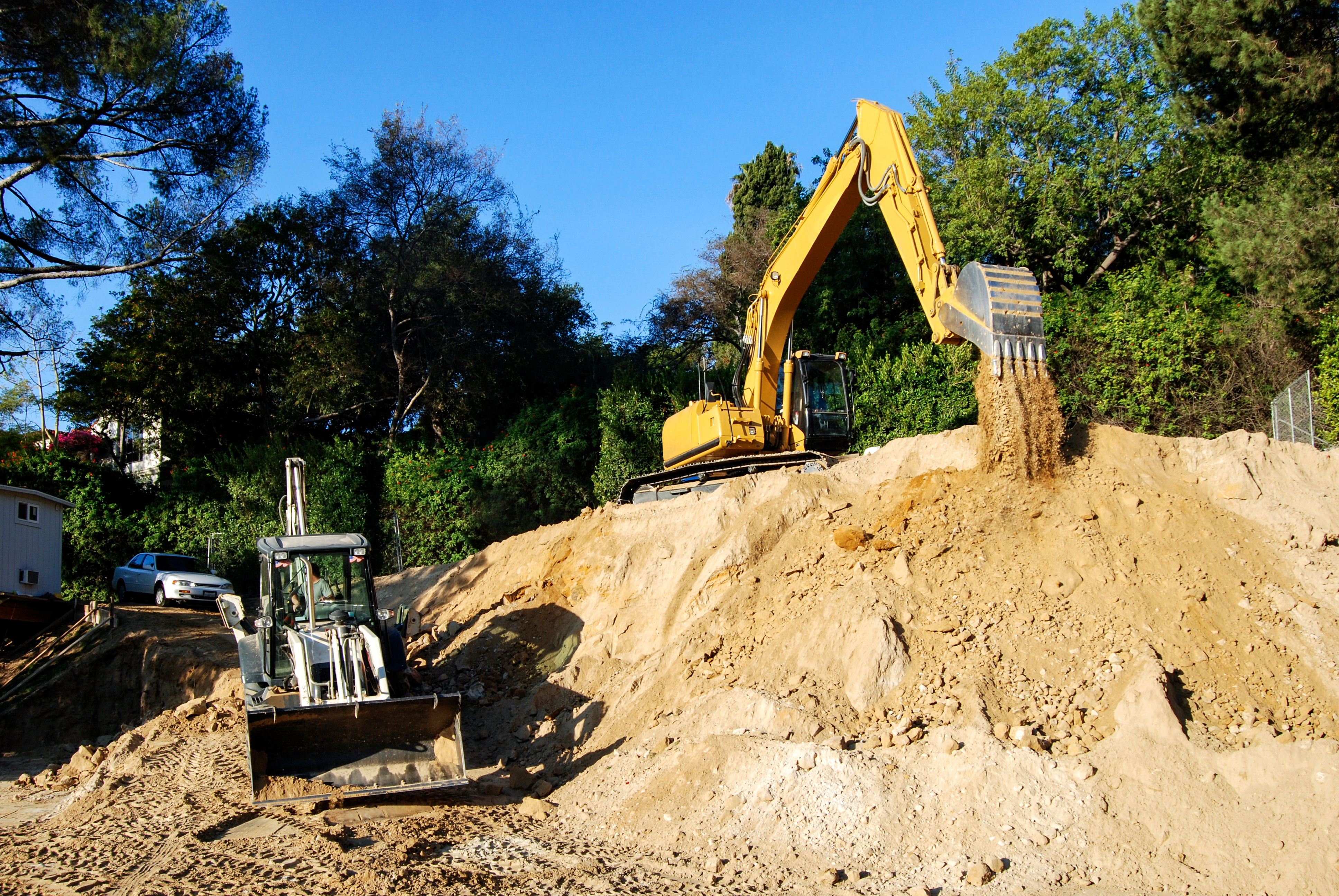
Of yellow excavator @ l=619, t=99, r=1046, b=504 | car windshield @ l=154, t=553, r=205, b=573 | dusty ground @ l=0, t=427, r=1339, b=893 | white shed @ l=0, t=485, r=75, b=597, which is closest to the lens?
dusty ground @ l=0, t=427, r=1339, b=893

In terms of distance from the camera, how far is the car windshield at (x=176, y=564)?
66.1 feet

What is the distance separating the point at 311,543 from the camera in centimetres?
1003

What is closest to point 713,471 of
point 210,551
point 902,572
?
point 902,572

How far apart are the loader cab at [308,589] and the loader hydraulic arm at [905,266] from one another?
6.62m

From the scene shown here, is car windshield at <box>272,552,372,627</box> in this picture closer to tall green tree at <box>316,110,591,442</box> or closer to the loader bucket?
the loader bucket

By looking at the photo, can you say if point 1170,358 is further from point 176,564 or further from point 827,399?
point 176,564

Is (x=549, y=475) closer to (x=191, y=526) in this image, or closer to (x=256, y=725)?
(x=191, y=526)

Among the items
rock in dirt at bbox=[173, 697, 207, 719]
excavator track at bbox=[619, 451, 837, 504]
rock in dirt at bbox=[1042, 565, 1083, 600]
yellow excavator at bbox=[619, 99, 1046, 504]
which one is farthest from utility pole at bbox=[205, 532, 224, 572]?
rock in dirt at bbox=[1042, 565, 1083, 600]

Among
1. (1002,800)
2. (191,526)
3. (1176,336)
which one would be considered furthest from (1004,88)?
(191,526)

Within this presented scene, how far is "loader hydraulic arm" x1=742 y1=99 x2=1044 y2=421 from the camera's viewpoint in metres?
9.61

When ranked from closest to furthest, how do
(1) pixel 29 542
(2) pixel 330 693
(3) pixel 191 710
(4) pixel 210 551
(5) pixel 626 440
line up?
(2) pixel 330 693 → (3) pixel 191 710 → (1) pixel 29 542 → (5) pixel 626 440 → (4) pixel 210 551

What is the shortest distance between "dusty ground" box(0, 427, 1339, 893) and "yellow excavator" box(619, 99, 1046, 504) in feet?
5.86

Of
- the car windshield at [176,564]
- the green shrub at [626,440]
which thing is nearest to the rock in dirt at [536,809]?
the green shrub at [626,440]

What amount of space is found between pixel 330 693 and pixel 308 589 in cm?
162
